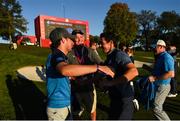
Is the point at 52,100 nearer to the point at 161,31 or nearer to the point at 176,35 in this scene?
the point at 176,35

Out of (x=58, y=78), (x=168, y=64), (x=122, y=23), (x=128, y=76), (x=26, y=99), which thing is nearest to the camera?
(x=58, y=78)

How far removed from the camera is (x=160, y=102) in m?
6.92

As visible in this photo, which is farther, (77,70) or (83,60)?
(83,60)

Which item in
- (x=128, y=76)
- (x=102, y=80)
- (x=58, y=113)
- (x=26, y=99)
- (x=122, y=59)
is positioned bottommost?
(x=26, y=99)

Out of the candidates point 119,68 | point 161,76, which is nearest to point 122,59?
point 119,68

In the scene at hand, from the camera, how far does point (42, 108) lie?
992 centimetres

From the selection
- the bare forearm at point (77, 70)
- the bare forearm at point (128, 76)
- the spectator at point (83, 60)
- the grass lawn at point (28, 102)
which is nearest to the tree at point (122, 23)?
the grass lawn at point (28, 102)

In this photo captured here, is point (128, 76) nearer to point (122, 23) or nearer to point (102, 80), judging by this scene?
point (102, 80)

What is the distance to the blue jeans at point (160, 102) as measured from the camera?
681 cm

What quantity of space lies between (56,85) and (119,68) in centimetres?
125

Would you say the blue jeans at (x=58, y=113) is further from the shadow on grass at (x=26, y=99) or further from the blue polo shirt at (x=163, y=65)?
the shadow on grass at (x=26, y=99)

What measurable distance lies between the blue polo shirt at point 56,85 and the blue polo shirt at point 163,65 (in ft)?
9.83

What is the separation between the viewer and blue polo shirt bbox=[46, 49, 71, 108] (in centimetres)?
420

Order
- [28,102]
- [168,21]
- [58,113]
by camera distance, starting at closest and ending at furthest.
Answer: [58,113], [28,102], [168,21]
